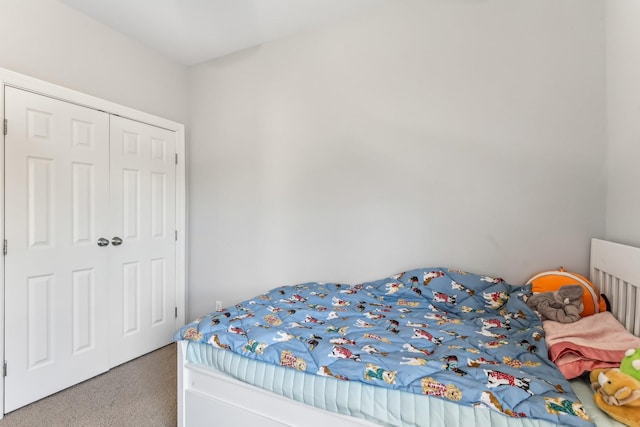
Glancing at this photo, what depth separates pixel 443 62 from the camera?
213 cm

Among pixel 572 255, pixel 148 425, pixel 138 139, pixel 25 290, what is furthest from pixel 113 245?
pixel 572 255

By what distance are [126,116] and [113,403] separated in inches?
76.9

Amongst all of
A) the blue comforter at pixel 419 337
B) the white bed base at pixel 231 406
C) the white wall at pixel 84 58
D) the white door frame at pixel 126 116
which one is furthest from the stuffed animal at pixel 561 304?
the white wall at pixel 84 58

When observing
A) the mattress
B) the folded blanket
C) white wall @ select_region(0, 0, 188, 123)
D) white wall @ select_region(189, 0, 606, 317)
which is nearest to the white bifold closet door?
white wall @ select_region(0, 0, 188, 123)

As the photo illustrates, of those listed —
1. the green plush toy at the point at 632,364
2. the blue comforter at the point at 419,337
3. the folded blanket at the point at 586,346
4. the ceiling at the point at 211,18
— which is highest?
the ceiling at the point at 211,18

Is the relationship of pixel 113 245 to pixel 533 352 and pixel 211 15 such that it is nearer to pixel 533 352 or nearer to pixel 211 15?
pixel 211 15

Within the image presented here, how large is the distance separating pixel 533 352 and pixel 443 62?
1.77m

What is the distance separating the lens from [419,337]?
4.58ft

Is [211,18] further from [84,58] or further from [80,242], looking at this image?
[80,242]

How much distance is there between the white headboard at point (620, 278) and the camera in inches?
51.7

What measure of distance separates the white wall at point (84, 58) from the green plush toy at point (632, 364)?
10.4 feet

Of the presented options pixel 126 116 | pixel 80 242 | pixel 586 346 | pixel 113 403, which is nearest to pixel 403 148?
pixel 586 346

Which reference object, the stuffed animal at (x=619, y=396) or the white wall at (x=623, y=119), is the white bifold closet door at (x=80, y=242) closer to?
the stuffed animal at (x=619, y=396)

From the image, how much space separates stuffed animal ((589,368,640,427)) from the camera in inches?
32.7
